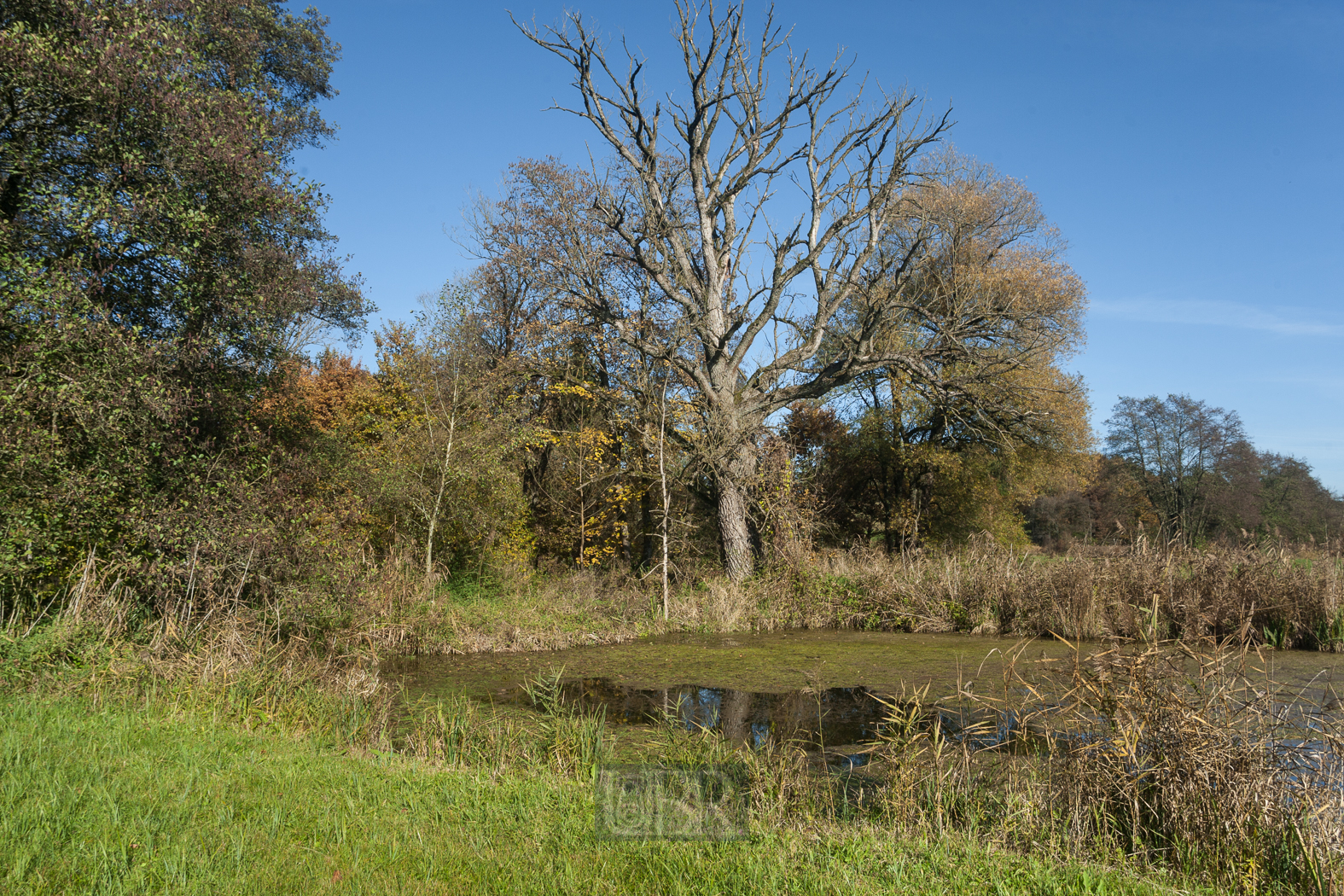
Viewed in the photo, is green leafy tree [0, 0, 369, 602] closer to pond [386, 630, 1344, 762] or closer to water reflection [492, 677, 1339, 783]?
pond [386, 630, 1344, 762]

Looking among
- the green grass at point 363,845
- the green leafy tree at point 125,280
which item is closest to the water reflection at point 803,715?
the green grass at point 363,845

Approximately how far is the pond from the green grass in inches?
79.2

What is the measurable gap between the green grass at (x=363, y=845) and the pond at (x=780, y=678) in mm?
2012

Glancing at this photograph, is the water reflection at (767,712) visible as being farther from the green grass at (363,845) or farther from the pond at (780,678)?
the green grass at (363,845)

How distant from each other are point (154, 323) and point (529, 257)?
11.6 m

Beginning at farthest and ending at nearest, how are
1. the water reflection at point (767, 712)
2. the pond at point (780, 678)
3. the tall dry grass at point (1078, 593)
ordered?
the tall dry grass at point (1078, 593), the pond at point (780, 678), the water reflection at point (767, 712)

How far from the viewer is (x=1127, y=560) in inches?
458

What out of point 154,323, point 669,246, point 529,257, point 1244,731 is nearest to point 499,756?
point 1244,731

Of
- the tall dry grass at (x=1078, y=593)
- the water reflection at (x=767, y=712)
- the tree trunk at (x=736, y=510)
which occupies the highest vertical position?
the tree trunk at (x=736, y=510)

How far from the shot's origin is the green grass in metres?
3.30

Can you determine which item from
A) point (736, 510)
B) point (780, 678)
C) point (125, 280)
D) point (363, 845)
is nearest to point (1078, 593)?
point (780, 678)

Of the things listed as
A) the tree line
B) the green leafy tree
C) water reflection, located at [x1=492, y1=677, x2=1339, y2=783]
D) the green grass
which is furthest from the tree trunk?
the green grass

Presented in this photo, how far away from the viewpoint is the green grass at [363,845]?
10.8 ft

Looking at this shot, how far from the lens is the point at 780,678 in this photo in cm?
963
